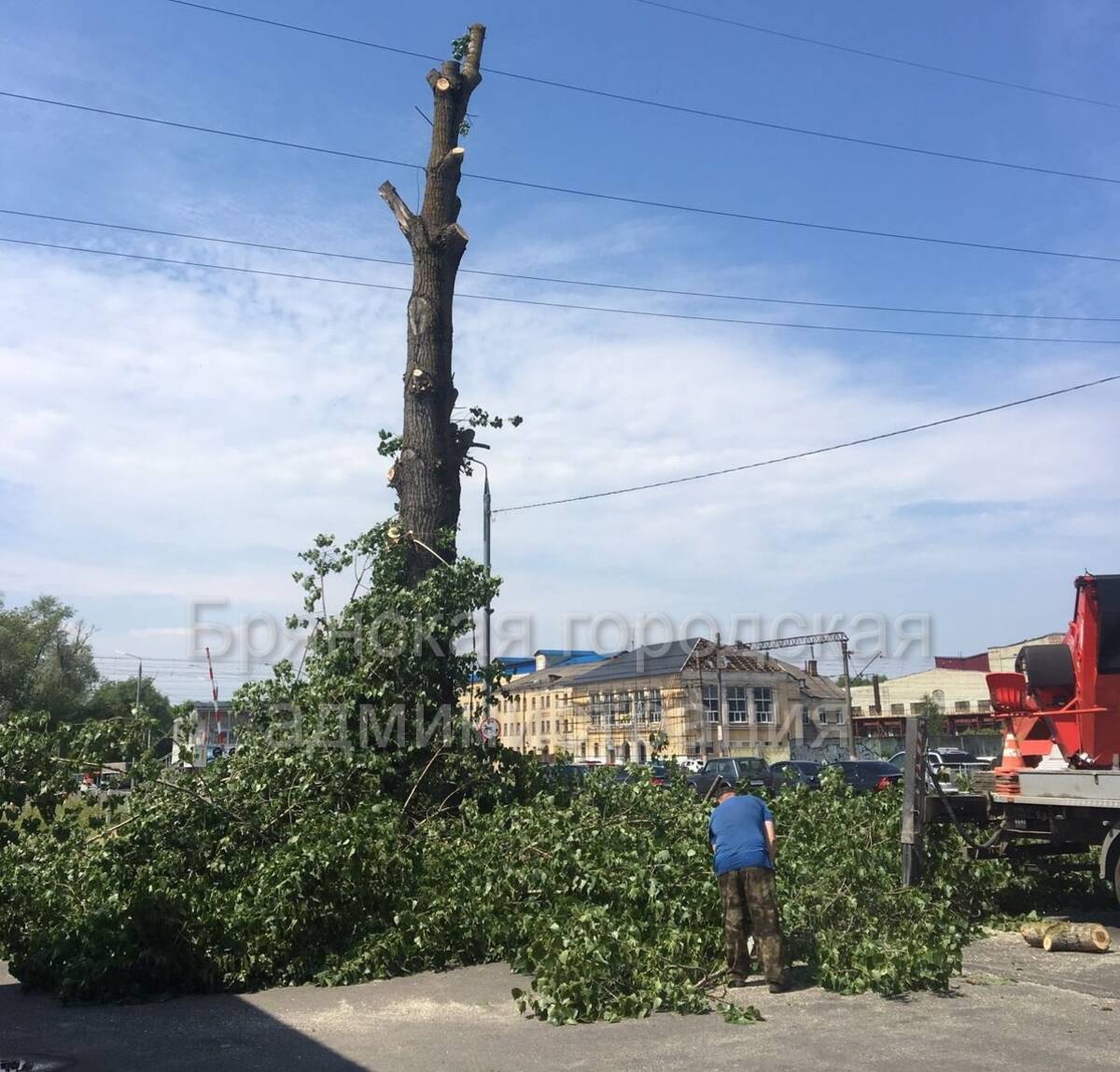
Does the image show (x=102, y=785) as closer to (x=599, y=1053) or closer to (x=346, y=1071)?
(x=346, y=1071)

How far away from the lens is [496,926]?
27.5 ft

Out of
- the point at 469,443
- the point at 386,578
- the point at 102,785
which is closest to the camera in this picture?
the point at 102,785

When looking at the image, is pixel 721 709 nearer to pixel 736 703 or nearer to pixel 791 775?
pixel 736 703

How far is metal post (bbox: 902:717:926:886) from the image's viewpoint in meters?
9.52

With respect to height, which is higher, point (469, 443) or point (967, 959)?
point (469, 443)

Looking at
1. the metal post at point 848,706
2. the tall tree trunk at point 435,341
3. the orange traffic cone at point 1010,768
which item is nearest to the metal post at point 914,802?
the orange traffic cone at point 1010,768

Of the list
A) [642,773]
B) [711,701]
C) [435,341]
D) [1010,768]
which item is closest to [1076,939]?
[1010,768]

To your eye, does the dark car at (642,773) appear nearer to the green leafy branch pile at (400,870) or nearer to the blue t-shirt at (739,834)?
the green leafy branch pile at (400,870)

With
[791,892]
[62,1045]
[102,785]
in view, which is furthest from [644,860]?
[102,785]

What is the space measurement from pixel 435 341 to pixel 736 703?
205ft

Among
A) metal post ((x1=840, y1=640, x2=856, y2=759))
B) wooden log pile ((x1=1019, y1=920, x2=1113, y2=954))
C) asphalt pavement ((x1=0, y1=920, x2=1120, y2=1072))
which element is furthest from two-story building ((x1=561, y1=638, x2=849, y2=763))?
asphalt pavement ((x1=0, y1=920, x2=1120, y2=1072))

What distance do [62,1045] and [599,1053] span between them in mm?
3210

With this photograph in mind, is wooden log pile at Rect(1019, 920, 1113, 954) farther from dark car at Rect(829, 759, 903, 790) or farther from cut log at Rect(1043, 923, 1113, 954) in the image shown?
dark car at Rect(829, 759, 903, 790)

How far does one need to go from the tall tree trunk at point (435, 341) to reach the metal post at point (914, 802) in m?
4.90
